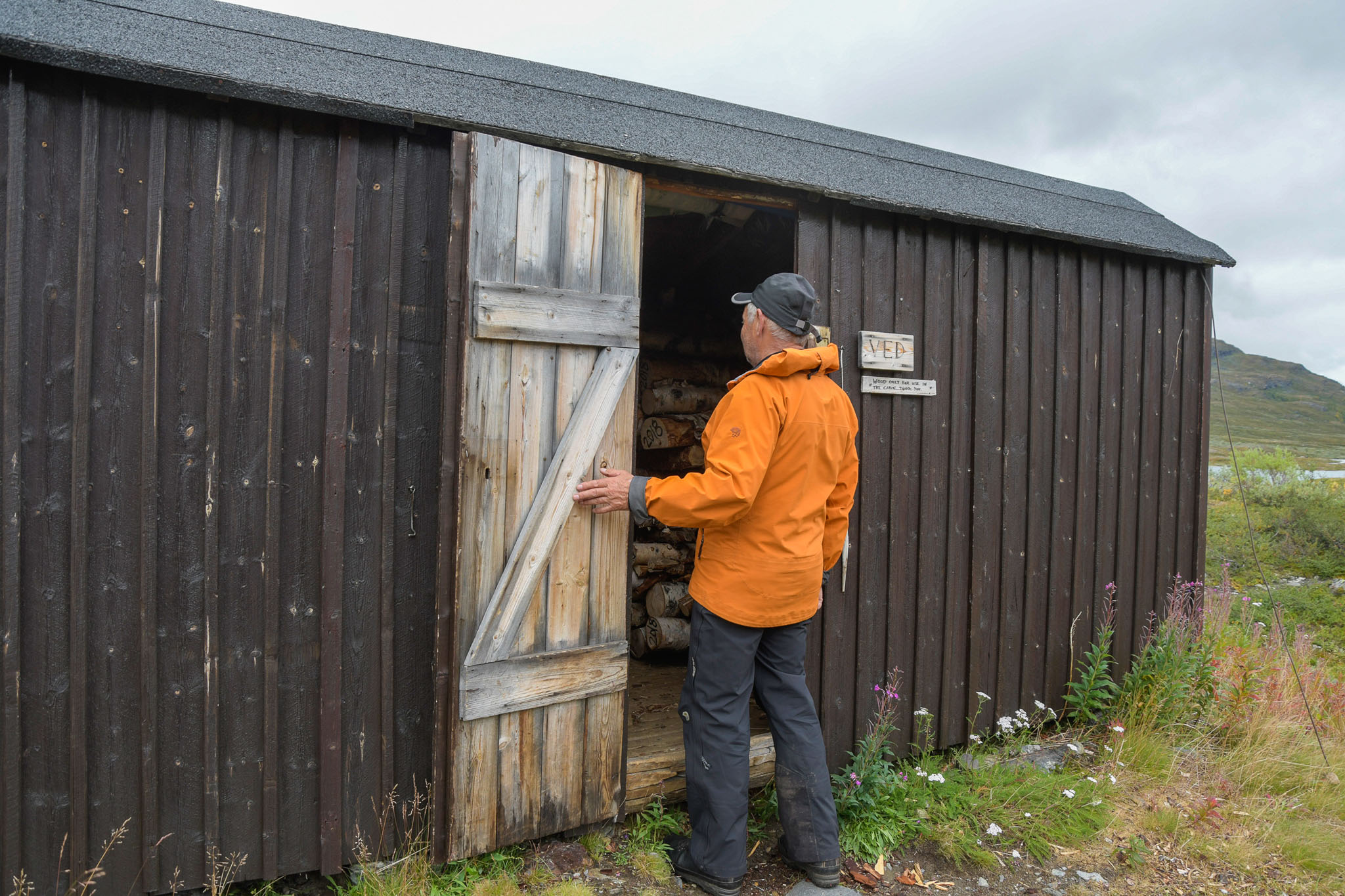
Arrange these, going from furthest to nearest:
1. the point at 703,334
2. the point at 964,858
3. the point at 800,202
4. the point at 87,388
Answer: the point at 703,334 < the point at 800,202 < the point at 964,858 < the point at 87,388

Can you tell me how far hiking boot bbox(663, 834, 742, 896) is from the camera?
2.79 metres

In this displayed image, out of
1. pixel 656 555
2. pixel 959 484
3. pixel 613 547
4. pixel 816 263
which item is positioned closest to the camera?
pixel 613 547

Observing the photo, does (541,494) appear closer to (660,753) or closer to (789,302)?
(789,302)

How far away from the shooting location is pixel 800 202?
11.6ft

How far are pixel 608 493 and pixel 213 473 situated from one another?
53.6 inches

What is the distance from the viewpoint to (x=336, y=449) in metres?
2.71

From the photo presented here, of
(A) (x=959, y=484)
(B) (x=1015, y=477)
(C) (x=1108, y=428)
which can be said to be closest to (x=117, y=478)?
(A) (x=959, y=484)

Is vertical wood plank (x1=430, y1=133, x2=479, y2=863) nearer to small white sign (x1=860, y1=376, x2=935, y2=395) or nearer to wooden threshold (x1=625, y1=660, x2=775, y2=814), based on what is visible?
wooden threshold (x1=625, y1=660, x2=775, y2=814)

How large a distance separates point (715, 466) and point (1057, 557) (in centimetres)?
279

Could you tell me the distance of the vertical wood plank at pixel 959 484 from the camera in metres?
4.02

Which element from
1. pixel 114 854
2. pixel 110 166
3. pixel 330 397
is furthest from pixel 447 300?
pixel 114 854

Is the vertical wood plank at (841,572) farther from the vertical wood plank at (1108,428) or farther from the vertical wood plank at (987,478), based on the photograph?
the vertical wood plank at (1108,428)

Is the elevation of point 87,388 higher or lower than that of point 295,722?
higher

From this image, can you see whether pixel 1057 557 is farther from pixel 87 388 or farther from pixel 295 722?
pixel 87 388
